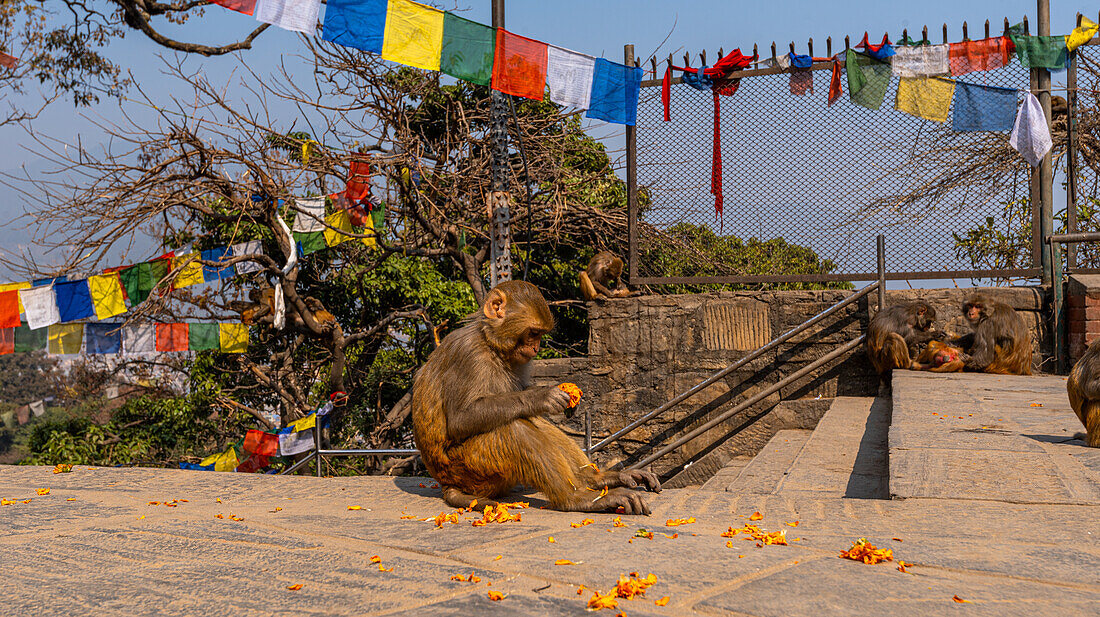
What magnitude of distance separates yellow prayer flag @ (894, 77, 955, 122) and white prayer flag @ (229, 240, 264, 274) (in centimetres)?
760

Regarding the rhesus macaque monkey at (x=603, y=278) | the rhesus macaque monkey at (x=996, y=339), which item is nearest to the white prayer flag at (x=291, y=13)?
the rhesus macaque monkey at (x=603, y=278)

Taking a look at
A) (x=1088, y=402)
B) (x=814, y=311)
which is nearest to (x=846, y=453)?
(x=1088, y=402)

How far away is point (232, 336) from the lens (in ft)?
33.3

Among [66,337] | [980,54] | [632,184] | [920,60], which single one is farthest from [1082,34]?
[66,337]

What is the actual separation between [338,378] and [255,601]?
9.12 meters

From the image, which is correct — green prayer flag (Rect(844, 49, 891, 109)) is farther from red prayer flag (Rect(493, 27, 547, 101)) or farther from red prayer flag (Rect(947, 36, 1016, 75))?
red prayer flag (Rect(493, 27, 547, 101))

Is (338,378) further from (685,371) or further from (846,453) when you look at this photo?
(846,453)

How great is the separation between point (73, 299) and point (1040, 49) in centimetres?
1063

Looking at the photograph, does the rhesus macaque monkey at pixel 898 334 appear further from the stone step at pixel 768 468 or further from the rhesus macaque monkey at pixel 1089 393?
the rhesus macaque monkey at pixel 1089 393

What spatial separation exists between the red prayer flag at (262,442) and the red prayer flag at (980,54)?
8.50 m

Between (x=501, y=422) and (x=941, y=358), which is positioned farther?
(x=941, y=358)

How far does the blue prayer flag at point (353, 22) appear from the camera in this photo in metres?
7.30

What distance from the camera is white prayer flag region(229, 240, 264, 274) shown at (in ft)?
33.5

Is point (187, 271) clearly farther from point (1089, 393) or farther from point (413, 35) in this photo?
point (1089, 393)
